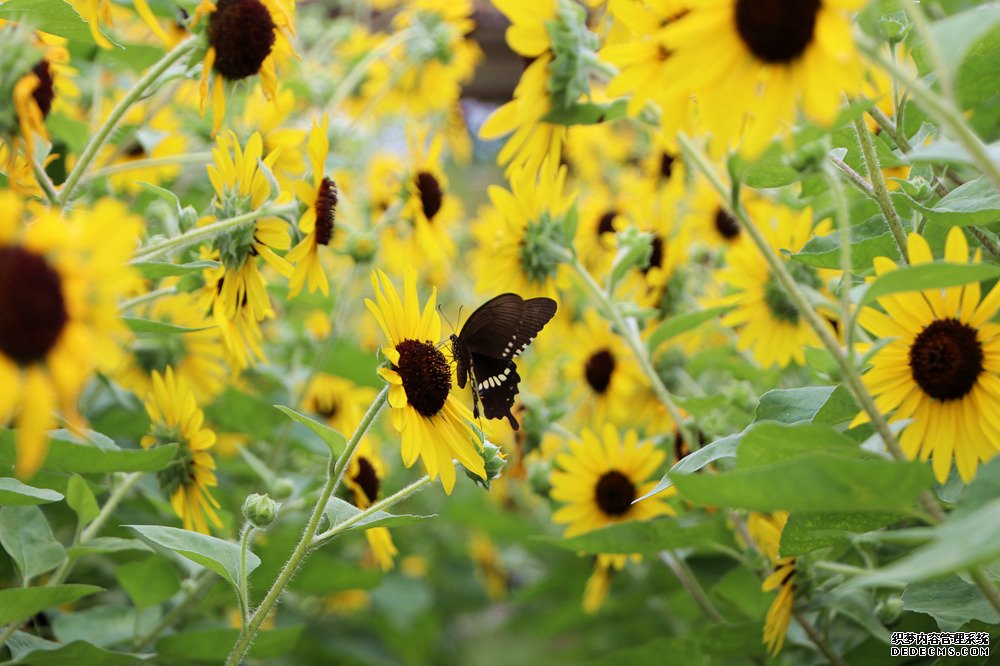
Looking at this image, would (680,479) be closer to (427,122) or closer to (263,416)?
(263,416)

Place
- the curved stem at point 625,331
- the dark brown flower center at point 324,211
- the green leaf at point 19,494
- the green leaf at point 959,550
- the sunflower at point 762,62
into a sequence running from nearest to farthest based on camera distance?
the green leaf at point 959,550 < the sunflower at point 762,62 < the green leaf at point 19,494 < the dark brown flower center at point 324,211 < the curved stem at point 625,331

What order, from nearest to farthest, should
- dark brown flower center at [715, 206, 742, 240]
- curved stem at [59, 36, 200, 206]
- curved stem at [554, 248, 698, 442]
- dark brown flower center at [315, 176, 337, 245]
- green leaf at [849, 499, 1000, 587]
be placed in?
green leaf at [849, 499, 1000, 587] → curved stem at [59, 36, 200, 206] → dark brown flower center at [315, 176, 337, 245] → curved stem at [554, 248, 698, 442] → dark brown flower center at [715, 206, 742, 240]

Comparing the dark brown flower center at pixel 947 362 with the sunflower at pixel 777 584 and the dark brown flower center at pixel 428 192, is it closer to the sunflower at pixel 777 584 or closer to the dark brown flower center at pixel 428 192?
the sunflower at pixel 777 584

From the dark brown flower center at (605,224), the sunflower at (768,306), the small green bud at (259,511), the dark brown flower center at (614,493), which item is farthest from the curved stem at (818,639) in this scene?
the dark brown flower center at (605,224)

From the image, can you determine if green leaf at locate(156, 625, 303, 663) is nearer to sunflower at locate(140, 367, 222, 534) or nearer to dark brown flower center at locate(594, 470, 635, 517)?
sunflower at locate(140, 367, 222, 534)

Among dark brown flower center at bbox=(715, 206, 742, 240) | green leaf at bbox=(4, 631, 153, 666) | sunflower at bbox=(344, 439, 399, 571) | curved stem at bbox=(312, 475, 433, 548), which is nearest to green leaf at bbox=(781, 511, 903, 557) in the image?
curved stem at bbox=(312, 475, 433, 548)
